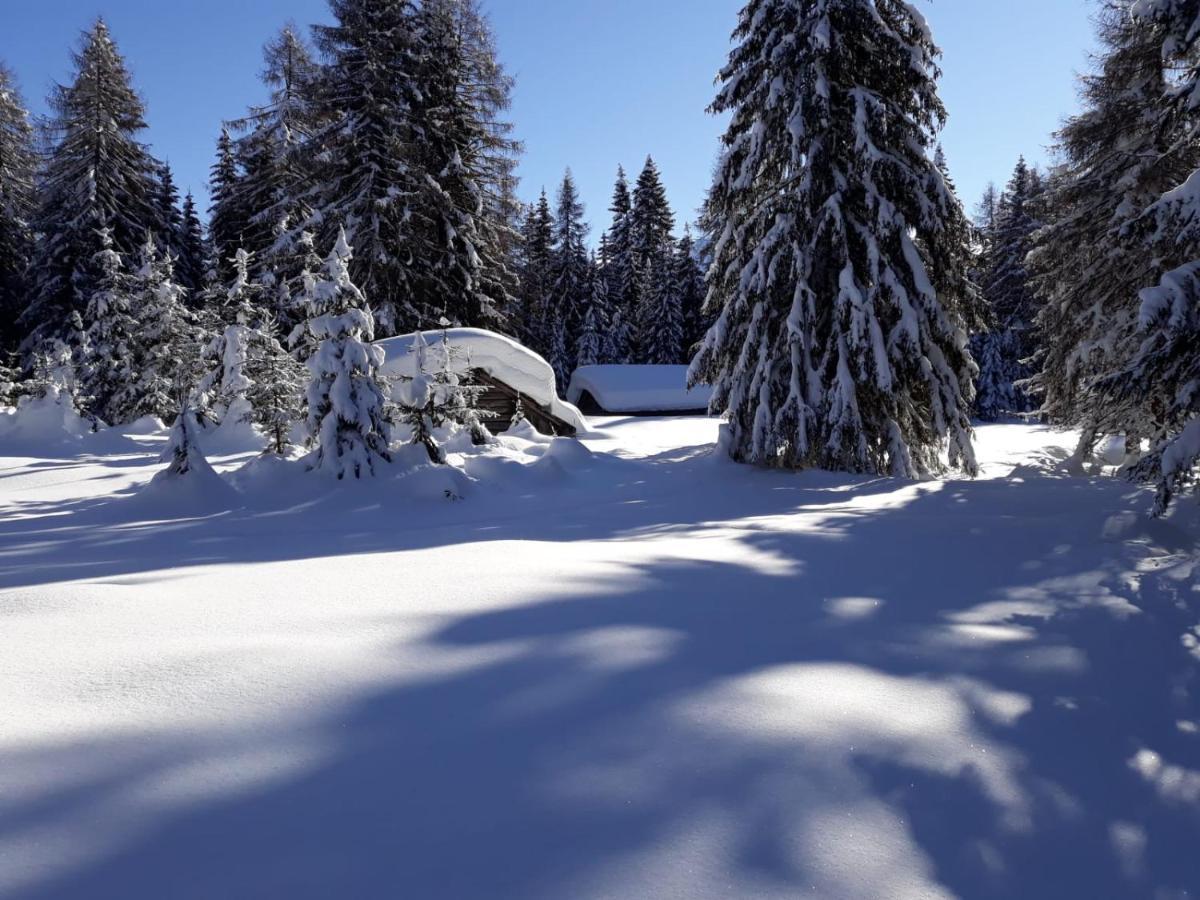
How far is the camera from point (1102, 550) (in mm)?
5516

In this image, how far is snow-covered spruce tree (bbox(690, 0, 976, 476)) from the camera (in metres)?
10.7

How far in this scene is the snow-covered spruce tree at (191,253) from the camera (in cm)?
3522

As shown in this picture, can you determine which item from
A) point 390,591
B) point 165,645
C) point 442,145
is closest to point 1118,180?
point 390,591

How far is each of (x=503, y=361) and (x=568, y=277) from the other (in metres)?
30.4

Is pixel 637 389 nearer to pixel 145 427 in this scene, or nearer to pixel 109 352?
pixel 145 427

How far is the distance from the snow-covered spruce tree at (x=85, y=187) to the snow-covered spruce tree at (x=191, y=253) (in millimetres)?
4307

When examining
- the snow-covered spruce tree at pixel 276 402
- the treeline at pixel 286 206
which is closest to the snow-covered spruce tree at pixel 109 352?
Answer: the treeline at pixel 286 206

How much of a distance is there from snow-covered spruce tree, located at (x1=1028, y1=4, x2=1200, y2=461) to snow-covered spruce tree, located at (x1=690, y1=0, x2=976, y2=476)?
2968 mm

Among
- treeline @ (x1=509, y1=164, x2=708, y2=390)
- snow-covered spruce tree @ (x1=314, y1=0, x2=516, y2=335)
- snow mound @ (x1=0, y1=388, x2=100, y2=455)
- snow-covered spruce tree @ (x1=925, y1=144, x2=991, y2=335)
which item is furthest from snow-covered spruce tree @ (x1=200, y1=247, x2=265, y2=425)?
treeline @ (x1=509, y1=164, x2=708, y2=390)

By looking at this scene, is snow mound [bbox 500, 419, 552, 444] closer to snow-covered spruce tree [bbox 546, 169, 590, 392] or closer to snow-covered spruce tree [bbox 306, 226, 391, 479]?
snow-covered spruce tree [bbox 306, 226, 391, 479]

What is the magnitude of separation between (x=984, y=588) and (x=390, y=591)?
367cm

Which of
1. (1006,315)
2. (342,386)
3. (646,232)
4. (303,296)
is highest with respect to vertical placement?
(646,232)

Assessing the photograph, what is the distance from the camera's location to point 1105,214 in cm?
1314

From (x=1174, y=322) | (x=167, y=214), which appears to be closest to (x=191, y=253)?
(x=167, y=214)
